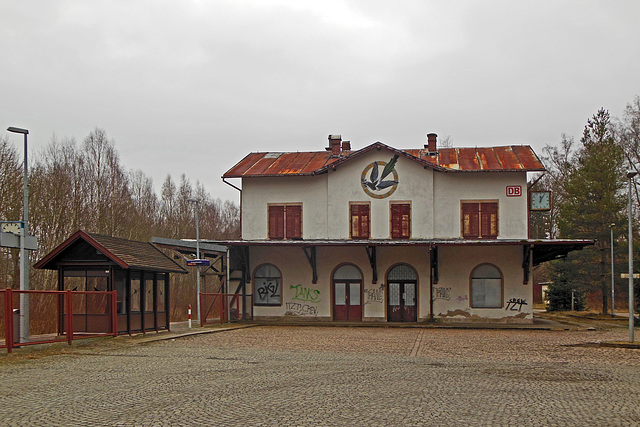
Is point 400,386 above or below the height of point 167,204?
below

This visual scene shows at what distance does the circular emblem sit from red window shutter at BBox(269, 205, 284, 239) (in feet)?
13.3

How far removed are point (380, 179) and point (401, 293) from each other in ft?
17.1

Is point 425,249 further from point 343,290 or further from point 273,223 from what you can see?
point 273,223

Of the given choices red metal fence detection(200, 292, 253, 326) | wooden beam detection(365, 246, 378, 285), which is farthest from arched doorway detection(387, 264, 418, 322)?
red metal fence detection(200, 292, 253, 326)

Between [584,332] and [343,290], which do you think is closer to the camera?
[584,332]

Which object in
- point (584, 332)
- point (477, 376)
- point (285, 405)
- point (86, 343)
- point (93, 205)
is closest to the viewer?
point (285, 405)

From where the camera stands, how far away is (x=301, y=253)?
32031mm

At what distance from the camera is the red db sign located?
30.7 metres

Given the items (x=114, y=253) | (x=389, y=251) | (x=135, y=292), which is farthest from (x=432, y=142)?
(x=114, y=253)

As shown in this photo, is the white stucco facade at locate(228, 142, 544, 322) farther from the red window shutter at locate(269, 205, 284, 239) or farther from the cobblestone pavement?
the cobblestone pavement

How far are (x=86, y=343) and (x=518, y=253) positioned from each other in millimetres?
19064

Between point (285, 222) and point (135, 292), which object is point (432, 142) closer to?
point (285, 222)

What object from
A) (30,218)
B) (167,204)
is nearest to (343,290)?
(30,218)

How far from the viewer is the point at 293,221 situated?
32469 millimetres
